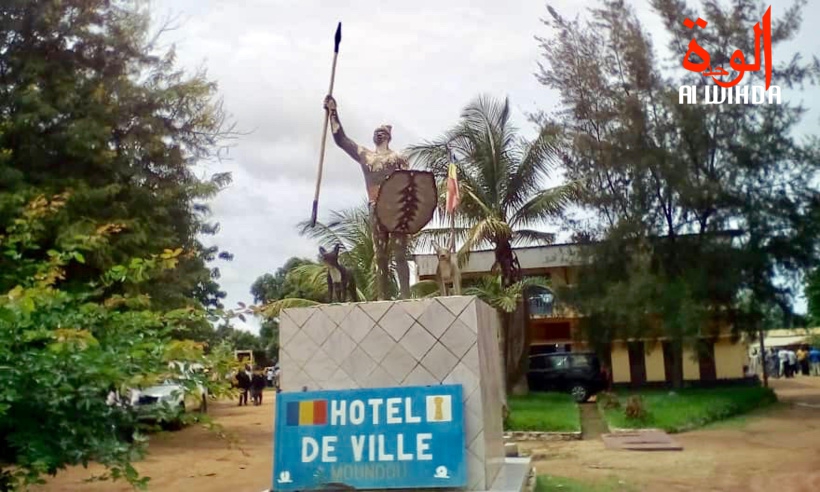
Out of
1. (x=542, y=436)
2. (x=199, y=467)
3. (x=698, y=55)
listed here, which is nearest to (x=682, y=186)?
(x=698, y=55)

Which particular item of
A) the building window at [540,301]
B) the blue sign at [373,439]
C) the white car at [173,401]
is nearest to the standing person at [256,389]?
the building window at [540,301]

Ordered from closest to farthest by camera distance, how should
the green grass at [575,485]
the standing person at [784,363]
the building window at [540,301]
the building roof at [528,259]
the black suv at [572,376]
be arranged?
the green grass at [575,485] → the building window at [540,301] → the black suv at [572,376] → the building roof at [528,259] → the standing person at [784,363]

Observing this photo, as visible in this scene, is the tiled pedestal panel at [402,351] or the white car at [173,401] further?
the tiled pedestal panel at [402,351]

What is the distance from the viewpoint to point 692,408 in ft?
55.3

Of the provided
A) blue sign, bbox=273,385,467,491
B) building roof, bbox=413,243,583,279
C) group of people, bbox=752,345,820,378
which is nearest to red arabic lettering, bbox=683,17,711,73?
building roof, bbox=413,243,583,279

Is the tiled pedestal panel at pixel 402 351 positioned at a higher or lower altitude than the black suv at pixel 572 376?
higher

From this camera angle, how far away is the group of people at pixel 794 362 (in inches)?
1380

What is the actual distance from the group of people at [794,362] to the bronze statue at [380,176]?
1236 inches

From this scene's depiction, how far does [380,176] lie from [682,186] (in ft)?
47.8

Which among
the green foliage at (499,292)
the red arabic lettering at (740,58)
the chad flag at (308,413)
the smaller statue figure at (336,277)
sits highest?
the red arabic lettering at (740,58)

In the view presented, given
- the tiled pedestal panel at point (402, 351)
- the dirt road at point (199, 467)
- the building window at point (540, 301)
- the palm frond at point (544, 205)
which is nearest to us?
the tiled pedestal panel at point (402, 351)

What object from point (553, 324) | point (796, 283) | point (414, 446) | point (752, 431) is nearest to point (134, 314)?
point (414, 446)

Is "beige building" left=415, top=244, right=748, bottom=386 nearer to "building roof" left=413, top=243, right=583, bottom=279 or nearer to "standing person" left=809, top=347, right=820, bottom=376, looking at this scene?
"building roof" left=413, top=243, right=583, bottom=279

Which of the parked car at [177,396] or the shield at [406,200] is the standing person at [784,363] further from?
the parked car at [177,396]
